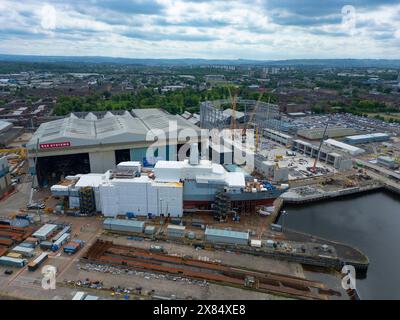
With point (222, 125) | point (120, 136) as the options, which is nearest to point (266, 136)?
point (222, 125)

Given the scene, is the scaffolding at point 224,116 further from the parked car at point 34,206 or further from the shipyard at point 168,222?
the parked car at point 34,206

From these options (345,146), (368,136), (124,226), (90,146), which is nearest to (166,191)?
(124,226)

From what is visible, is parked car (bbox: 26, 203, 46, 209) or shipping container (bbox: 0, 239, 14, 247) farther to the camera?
parked car (bbox: 26, 203, 46, 209)

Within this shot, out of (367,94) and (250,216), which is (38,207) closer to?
(250,216)

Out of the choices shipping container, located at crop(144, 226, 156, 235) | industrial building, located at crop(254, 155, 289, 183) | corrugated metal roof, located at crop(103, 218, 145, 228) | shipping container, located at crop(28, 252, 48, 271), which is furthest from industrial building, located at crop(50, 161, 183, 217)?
industrial building, located at crop(254, 155, 289, 183)

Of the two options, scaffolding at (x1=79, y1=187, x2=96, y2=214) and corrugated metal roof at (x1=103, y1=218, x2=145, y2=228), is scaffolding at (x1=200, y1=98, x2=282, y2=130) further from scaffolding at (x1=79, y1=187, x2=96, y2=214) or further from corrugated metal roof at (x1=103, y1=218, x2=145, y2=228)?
corrugated metal roof at (x1=103, y1=218, x2=145, y2=228)
